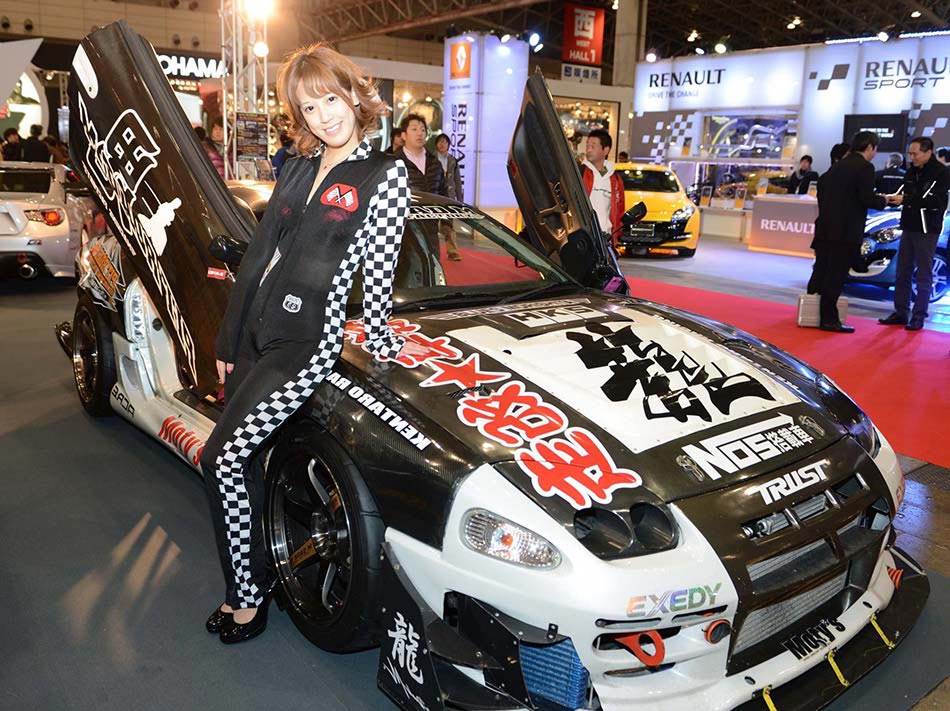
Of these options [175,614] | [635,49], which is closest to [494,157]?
[635,49]

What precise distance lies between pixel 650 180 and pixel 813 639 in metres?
10.8

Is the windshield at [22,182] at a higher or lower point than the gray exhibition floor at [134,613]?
higher

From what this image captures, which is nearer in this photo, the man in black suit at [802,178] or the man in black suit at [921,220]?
the man in black suit at [921,220]

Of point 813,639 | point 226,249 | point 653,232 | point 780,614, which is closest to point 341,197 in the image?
point 226,249

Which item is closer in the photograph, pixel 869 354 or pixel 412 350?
pixel 412 350

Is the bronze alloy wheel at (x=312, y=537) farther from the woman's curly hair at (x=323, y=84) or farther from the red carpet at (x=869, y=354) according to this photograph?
the red carpet at (x=869, y=354)

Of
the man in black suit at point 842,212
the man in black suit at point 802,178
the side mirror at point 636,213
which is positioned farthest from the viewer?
the man in black suit at point 802,178

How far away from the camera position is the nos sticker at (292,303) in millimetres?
2100

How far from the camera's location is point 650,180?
12.2 metres

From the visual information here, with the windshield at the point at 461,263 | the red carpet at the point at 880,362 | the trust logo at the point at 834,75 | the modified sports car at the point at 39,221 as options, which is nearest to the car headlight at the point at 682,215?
the red carpet at the point at 880,362

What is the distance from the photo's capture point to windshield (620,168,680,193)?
1208cm

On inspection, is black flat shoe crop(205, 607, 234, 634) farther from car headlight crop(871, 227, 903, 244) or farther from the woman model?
car headlight crop(871, 227, 903, 244)

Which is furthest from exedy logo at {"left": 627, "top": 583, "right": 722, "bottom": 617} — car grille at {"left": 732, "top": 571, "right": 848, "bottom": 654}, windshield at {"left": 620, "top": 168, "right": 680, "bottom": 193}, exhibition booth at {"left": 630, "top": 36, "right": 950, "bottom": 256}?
exhibition booth at {"left": 630, "top": 36, "right": 950, "bottom": 256}

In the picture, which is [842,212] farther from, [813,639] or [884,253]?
[813,639]
